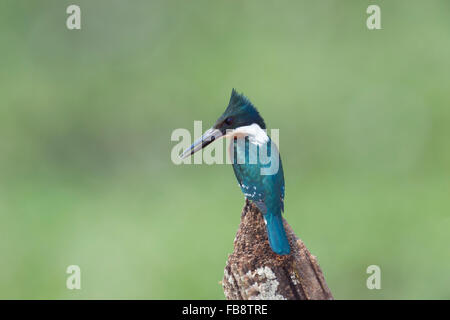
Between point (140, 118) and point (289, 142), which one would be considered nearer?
point (289, 142)

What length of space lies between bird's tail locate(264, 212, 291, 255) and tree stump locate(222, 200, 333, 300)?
0.08 m

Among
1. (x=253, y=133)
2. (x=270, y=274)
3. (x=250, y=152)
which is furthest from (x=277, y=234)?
(x=253, y=133)

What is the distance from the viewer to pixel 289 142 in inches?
415

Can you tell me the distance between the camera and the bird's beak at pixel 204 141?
13.8ft

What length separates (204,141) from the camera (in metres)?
4.23

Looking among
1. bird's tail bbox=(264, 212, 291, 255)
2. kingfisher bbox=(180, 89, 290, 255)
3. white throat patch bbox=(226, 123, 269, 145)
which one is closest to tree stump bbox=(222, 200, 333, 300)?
bird's tail bbox=(264, 212, 291, 255)

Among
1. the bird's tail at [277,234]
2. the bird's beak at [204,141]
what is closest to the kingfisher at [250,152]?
the bird's beak at [204,141]

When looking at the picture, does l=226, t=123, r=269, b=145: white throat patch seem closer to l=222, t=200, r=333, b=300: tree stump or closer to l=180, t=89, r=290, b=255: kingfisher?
l=180, t=89, r=290, b=255: kingfisher

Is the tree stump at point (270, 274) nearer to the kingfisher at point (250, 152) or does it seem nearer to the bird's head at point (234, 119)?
the kingfisher at point (250, 152)

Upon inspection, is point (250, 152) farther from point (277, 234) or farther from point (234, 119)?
point (277, 234)

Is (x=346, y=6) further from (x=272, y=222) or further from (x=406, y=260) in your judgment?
(x=272, y=222)

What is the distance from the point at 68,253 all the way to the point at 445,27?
7.38m

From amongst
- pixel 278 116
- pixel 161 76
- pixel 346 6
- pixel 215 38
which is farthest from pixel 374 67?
pixel 161 76

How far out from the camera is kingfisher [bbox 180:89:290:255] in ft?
12.5
